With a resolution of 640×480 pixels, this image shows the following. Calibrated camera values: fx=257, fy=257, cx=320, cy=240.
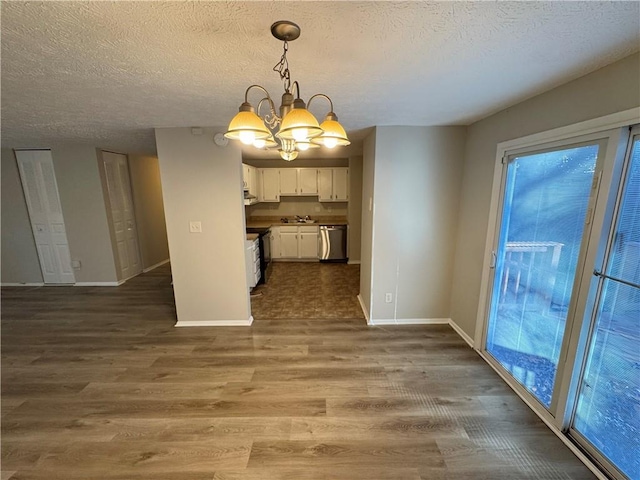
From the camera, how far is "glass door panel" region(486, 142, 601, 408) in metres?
1.67

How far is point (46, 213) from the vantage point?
4277mm

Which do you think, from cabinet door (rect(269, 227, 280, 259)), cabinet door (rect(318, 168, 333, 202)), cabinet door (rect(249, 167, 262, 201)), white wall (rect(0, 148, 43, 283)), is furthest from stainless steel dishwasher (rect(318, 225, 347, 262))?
white wall (rect(0, 148, 43, 283))

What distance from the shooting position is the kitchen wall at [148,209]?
16.4 feet

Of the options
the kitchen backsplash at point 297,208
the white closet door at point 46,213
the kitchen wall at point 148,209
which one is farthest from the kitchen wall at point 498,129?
the white closet door at point 46,213

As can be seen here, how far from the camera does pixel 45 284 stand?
4465 mm

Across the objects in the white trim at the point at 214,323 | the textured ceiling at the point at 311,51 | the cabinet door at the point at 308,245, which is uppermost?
the textured ceiling at the point at 311,51

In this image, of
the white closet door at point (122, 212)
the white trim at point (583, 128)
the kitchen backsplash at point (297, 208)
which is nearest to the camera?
the white trim at point (583, 128)

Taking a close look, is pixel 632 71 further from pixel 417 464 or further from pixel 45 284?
pixel 45 284

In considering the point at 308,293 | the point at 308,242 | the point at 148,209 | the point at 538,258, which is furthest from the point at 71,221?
the point at 538,258

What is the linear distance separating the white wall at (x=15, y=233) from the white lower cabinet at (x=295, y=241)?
162 inches

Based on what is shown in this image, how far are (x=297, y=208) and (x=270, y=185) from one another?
0.86 meters

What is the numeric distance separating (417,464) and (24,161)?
6447 millimetres

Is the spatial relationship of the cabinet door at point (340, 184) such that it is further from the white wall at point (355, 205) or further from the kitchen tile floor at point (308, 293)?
the kitchen tile floor at point (308, 293)

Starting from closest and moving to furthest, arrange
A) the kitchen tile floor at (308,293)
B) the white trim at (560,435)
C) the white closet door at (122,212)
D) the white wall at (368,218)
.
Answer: the white trim at (560,435)
the white wall at (368,218)
the kitchen tile floor at (308,293)
the white closet door at (122,212)
